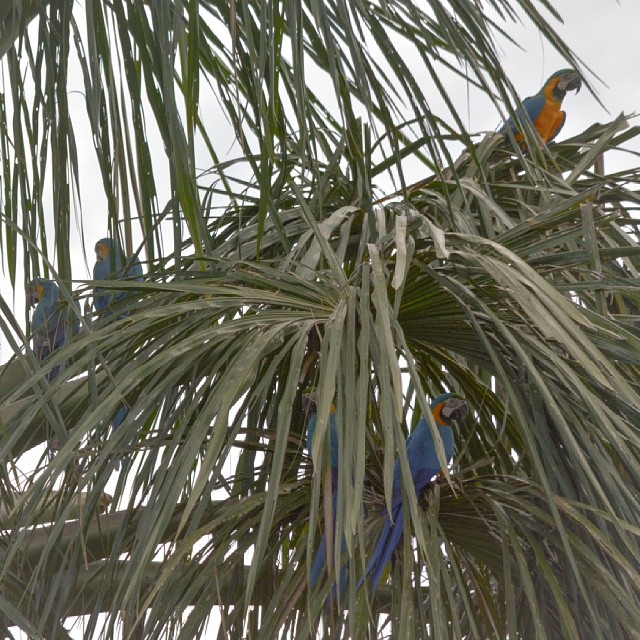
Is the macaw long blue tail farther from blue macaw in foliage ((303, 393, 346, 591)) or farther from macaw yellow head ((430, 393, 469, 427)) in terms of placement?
macaw yellow head ((430, 393, 469, 427))

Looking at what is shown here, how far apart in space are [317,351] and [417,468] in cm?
20

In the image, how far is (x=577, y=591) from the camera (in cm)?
114

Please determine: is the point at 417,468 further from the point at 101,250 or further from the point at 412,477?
the point at 101,250

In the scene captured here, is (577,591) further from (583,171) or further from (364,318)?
(583,171)

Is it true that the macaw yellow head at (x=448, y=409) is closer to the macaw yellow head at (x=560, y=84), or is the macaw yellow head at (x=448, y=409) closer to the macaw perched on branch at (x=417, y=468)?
the macaw perched on branch at (x=417, y=468)

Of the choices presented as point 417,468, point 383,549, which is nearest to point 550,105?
point 417,468

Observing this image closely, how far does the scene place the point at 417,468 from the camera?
52.7 inches

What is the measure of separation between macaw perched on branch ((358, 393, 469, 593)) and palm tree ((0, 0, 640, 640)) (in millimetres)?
28

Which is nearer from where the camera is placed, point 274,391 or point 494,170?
point 274,391

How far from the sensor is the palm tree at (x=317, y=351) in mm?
826

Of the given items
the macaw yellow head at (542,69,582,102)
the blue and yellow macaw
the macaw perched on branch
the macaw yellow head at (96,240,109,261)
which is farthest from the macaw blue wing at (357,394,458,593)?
the macaw yellow head at (96,240,109,261)

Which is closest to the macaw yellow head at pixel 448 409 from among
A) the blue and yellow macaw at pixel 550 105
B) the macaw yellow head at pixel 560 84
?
the blue and yellow macaw at pixel 550 105

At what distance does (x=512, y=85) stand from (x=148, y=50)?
309mm

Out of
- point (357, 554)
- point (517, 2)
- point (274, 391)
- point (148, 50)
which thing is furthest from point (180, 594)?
point (517, 2)
